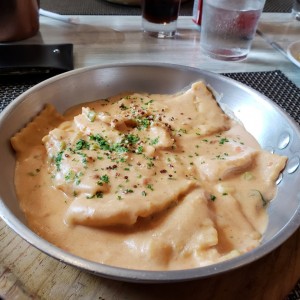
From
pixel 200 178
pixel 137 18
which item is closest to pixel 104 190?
pixel 200 178

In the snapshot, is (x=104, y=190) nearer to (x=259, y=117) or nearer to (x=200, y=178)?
(x=200, y=178)

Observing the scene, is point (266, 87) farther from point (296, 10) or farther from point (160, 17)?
point (296, 10)

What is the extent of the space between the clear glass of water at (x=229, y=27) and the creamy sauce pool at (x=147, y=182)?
540mm

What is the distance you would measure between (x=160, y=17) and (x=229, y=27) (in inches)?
15.5

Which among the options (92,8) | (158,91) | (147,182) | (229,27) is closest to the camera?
(147,182)

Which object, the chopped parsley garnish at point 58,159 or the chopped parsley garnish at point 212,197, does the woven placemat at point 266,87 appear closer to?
the chopped parsley garnish at point 58,159

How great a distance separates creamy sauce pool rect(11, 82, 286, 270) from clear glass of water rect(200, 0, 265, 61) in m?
0.54

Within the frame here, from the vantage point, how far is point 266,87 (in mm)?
1674

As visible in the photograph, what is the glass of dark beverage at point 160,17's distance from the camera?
6.31 ft

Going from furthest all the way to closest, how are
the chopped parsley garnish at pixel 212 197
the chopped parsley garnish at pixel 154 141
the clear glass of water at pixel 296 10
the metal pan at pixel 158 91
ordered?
the clear glass of water at pixel 296 10, the chopped parsley garnish at pixel 154 141, the chopped parsley garnish at pixel 212 197, the metal pan at pixel 158 91

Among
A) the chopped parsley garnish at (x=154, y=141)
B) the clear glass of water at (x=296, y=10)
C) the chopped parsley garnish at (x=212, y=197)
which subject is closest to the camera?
the chopped parsley garnish at (x=212, y=197)

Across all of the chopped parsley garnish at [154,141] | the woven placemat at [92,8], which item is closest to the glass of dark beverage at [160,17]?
the woven placemat at [92,8]

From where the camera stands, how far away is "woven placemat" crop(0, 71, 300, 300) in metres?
1.50

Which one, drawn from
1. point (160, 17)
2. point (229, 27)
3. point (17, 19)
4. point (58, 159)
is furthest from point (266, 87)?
point (17, 19)
